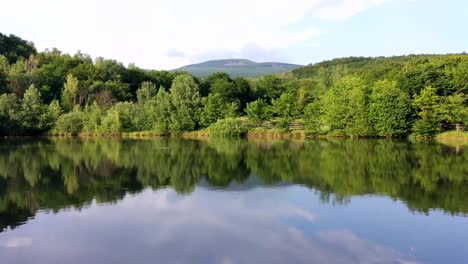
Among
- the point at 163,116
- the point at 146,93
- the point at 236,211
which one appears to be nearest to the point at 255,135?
the point at 163,116

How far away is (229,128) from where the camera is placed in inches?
2388

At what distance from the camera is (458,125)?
52875 mm

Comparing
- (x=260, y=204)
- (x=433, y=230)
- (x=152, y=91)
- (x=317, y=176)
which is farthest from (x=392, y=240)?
(x=152, y=91)

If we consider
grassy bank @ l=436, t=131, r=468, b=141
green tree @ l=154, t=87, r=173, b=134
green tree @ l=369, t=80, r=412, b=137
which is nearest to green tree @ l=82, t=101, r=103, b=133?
green tree @ l=154, t=87, r=173, b=134

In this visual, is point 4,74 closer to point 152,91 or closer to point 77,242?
point 152,91

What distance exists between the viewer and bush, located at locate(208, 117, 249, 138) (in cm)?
6075

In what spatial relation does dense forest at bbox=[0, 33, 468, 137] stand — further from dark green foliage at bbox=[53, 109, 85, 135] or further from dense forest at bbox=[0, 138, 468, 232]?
dense forest at bbox=[0, 138, 468, 232]

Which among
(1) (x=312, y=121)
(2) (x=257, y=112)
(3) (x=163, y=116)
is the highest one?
(2) (x=257, y=112)

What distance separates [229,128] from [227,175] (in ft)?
113

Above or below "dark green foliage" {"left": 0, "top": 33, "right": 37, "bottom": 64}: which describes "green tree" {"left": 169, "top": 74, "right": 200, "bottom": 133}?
below

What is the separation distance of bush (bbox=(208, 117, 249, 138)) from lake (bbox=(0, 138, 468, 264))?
29063mm

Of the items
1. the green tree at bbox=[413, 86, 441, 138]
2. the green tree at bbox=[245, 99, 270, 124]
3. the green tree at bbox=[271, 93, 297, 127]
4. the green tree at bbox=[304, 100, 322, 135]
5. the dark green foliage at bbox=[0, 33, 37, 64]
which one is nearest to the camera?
the green tree at bbox=[413, 86, 441, 138]

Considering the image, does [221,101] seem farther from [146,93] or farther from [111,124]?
[111,124]

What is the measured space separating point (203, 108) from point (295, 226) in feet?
170
